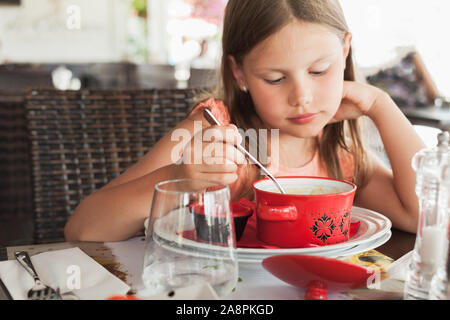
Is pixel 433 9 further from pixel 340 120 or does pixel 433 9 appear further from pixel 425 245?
pixel 425 245

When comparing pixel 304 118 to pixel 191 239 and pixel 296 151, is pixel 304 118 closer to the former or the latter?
pixel 296 151

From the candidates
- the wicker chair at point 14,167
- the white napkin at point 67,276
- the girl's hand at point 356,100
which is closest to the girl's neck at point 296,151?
the girl's hand at point 356,100

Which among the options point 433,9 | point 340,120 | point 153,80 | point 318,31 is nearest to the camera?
point 318,31

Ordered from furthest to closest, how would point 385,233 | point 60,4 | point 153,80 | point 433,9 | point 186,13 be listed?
point 60,4 → point 186,13 → point 153,80 → point 433,9 → point 385,233

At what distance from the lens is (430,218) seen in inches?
22.0

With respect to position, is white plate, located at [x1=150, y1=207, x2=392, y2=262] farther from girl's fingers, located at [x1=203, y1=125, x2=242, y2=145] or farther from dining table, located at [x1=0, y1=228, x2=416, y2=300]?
girl's fingers, located at [x1=203, y1=125, x2=242, y2=145]

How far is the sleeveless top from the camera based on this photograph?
122cm

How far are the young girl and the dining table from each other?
2.3 inches

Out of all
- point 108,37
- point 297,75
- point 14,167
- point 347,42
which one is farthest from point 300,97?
point 108,37

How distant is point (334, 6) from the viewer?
105cm

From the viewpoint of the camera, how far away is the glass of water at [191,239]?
510 mm

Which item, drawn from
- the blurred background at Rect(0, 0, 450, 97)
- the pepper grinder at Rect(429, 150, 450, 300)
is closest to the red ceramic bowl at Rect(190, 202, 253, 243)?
the pepper grinder at Rect(429, 150, 450, 300)
